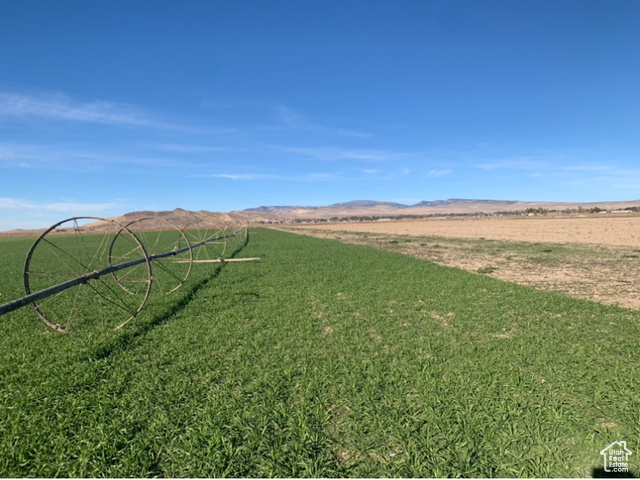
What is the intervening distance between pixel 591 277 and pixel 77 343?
17.7 metres

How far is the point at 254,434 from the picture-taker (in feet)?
13.0

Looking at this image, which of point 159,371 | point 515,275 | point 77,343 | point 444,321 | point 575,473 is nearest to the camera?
point 575,473

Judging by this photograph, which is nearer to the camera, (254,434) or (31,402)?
(254,434)

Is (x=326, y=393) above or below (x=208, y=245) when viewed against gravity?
below

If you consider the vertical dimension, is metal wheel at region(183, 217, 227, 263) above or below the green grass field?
above

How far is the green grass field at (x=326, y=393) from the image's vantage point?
11.8ft

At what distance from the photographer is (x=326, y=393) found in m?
4.91

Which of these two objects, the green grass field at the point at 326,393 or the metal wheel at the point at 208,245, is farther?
the metal wheel at the point at 208,245

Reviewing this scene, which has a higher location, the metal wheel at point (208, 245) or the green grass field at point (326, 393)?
the metal wheel at point (208, 245)

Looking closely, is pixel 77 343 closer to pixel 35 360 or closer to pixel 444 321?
pixel 35 360

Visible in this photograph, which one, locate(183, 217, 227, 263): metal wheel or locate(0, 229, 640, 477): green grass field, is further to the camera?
locate(183, 217, 227, 263): metal wheel

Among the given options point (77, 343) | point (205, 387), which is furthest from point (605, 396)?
point (77, 343)

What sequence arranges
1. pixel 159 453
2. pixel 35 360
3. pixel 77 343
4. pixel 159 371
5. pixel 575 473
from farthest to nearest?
pixel 77 343
pixel 35 360
pixel 159 371
pixel 159 453
pixel 575 473

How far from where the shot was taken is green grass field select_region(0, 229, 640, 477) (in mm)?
3609
